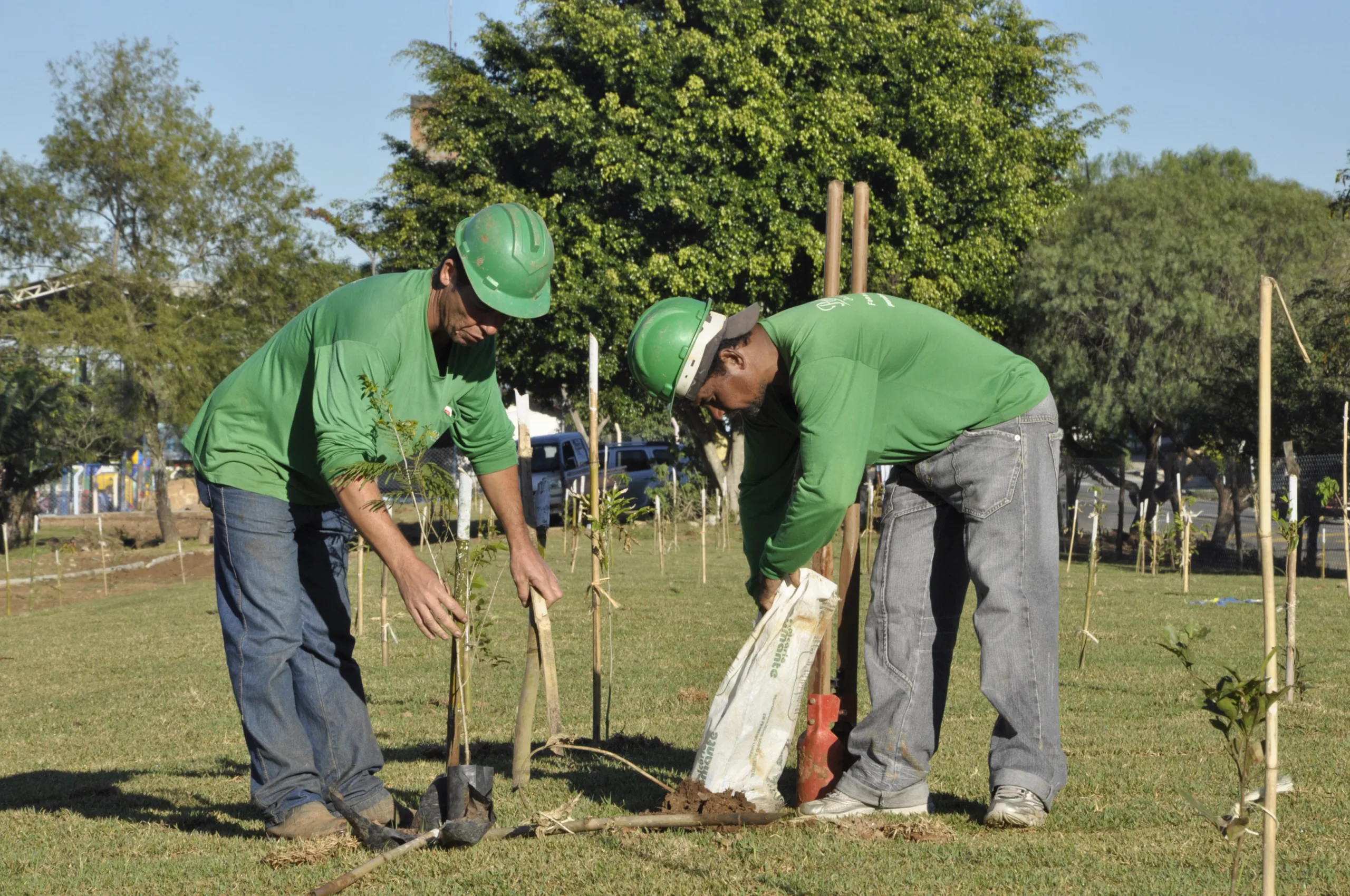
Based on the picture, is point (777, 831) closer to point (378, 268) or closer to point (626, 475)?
point (626, 475)

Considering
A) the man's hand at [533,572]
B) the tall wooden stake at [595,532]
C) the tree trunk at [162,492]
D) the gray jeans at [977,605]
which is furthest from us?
the tree trunk at [162,492]

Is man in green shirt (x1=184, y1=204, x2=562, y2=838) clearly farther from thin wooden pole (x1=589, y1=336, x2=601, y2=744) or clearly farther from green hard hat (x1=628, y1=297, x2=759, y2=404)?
thin wooden pole (x1=589, y1=336, x2=601, y2=744)

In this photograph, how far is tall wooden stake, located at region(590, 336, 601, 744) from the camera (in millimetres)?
5812

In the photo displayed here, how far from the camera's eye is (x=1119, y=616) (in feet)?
41.2

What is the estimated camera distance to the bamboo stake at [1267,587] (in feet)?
8.44

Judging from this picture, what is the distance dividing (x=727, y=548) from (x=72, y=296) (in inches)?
609

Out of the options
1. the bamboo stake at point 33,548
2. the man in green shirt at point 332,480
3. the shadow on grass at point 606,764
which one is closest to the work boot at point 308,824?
the man in green shirt at point 332,480

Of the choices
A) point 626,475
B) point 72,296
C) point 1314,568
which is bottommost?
point 1314,568

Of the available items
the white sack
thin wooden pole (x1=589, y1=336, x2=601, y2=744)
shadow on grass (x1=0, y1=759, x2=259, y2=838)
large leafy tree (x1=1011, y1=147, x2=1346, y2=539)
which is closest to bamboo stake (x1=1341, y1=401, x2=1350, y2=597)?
large leafy tree (x1=1011, y1=147, x2=1346, y2=539)

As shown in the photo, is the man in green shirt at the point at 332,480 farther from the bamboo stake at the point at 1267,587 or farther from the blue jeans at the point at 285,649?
the bamboo stake at the point at 1267,587

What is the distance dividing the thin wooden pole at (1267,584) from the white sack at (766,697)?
69.5 inches

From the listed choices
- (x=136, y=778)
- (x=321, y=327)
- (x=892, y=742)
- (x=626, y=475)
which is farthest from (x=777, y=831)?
(x=626, y=475)

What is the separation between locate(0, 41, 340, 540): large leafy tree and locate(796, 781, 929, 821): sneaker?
24.8 meters

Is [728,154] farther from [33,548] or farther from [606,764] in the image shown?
[606,764]
